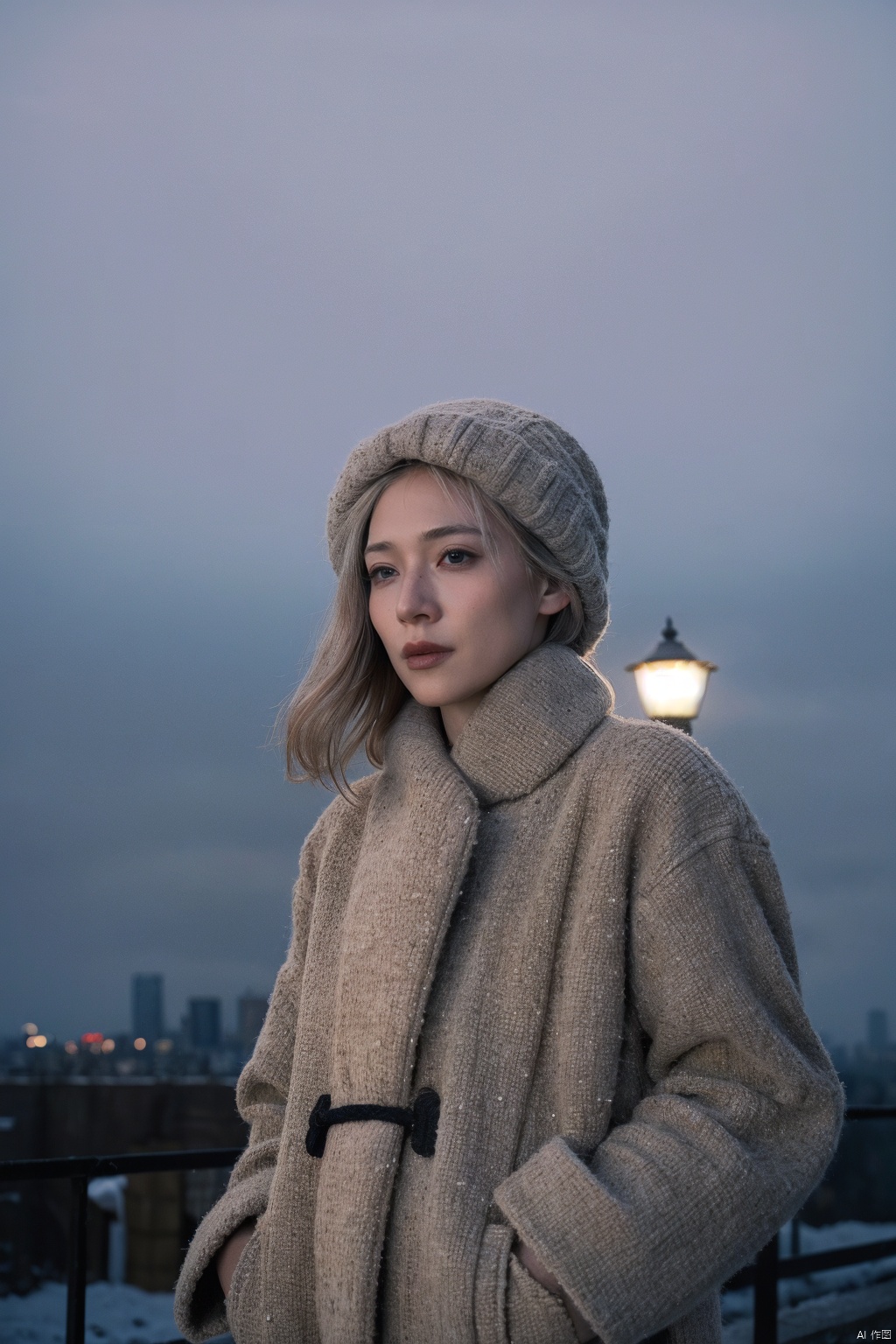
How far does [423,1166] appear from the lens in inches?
69.4

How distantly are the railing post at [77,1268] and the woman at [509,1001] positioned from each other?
0.65 metres

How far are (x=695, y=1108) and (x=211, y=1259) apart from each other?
33.9 inches

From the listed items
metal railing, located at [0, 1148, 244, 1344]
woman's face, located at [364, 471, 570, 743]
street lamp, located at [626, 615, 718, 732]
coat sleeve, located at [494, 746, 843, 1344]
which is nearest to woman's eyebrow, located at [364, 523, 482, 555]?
woman's face, located at [364, 471, 570, 743]

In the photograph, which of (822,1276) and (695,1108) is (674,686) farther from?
(695,1108)

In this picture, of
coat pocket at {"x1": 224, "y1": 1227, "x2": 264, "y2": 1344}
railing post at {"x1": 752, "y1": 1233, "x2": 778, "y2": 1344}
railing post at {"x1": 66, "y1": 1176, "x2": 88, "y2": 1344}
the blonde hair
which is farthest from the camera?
railing post at {"x1": 752, "y1": 1233, "x2": 778, "y2": 1344}

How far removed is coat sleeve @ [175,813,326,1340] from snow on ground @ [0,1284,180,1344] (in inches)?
153

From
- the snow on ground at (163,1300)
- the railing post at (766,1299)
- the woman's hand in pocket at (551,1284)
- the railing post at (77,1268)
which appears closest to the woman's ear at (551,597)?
the woman's hand in pocket at (551,1284)

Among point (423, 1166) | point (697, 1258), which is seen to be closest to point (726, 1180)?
point (697, 1258)

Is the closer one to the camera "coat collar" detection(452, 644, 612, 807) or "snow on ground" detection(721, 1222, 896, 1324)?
"coat collar" detection(452, 644, 612, 807)

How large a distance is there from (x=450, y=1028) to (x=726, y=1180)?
43 cm

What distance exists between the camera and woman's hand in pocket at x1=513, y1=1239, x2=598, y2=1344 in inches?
63.9

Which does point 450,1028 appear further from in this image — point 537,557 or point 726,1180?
point 537,557

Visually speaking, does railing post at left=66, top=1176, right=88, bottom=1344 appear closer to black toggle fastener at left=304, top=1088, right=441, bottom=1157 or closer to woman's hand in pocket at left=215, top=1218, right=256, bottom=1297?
woman's hand in pocket at left=215, top=1218, right=256, bottom=1297

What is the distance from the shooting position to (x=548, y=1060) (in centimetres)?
181
